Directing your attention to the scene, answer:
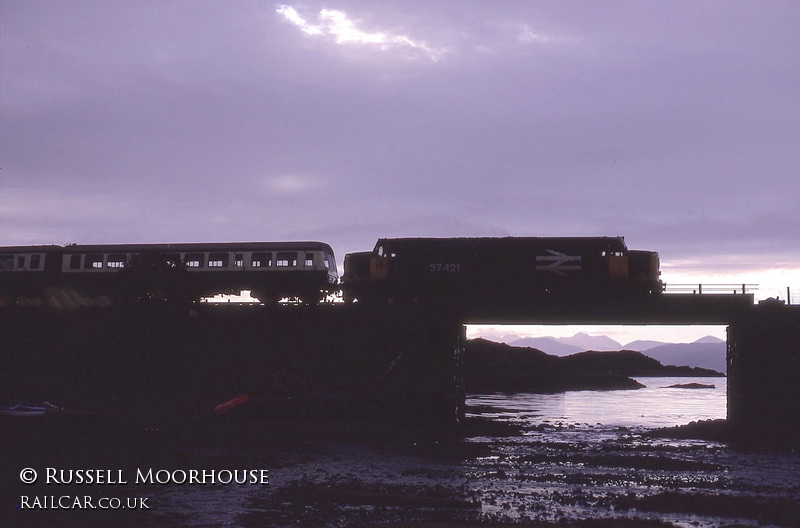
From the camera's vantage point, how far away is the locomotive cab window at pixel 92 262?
58344 mm

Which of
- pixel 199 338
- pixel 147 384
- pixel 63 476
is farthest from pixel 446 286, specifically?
pixel 63 476

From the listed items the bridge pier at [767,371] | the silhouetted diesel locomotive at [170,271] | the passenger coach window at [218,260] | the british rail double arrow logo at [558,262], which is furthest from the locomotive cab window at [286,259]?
the bridge pier at [767,371]

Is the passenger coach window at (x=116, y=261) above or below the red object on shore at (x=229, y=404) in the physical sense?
above

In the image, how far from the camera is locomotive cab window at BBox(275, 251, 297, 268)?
5400 cm

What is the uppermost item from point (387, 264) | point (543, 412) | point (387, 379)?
point (387, 264)

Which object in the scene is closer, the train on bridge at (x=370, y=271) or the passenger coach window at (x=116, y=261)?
the train on bridge at (x=370, y=271)

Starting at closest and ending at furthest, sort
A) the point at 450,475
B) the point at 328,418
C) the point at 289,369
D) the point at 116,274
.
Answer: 1. the point at 450,475
2. the point at 328,418
3. the point at 289,369
4. the point at 116,274

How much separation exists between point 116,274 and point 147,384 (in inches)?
465

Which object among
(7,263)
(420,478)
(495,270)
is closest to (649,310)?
(495,270)

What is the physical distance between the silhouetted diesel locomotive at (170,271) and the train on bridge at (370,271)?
8cm

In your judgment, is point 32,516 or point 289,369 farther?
point 289,369

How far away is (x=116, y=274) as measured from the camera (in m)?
57.7

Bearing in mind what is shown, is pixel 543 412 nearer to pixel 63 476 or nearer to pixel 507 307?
pixel 507 307

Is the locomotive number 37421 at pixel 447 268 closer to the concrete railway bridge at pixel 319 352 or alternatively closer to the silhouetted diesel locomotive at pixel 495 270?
the silhouetted diesel locomotive at pixel 495 270
